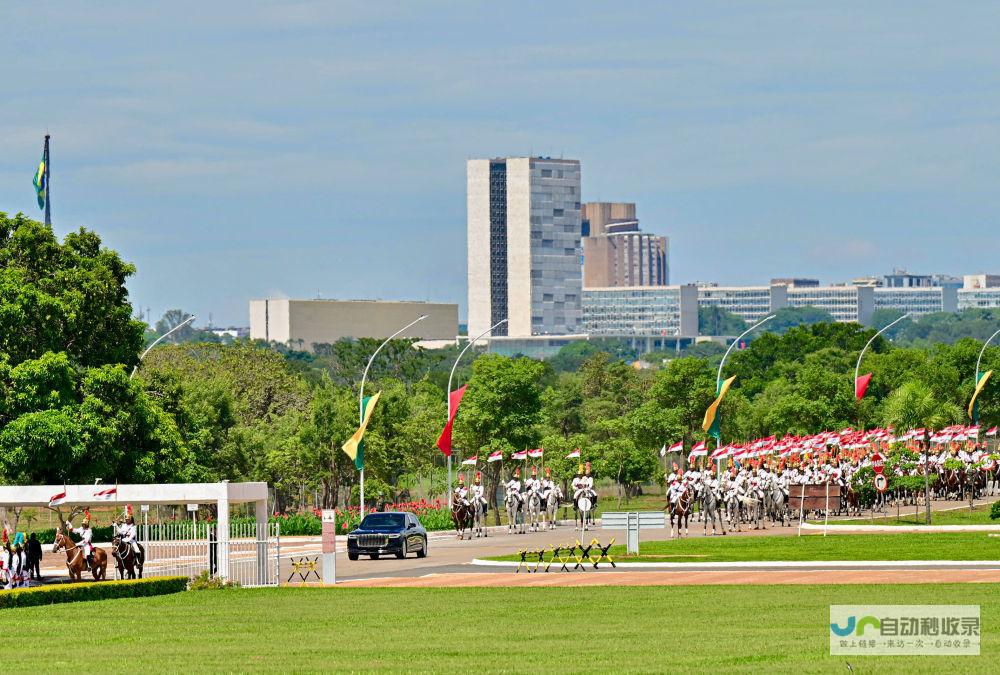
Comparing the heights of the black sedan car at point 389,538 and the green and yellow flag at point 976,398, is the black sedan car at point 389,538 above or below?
below

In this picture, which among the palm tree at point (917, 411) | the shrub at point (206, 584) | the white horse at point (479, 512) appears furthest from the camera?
the palm tree at point (917, 411)

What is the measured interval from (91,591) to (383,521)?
15.6 m

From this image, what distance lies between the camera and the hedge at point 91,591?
1436 inches

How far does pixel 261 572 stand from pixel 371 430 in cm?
4361

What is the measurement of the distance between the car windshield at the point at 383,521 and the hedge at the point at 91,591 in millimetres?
12517

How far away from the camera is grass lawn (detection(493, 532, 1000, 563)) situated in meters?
44.7

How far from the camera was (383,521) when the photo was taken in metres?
52.8

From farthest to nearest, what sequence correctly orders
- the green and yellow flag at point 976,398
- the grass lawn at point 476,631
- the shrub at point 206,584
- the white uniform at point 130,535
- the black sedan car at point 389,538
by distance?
1. the green and yellow flag at point 976,398
2. the black sedan car at point 389,538
3. the white uniform at point 130,535
4. the shrub at point 206,584
5. the grass lawn at point 476,631

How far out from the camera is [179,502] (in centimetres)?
4406

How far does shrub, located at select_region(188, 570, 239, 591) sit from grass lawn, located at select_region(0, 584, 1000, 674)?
2.39 m

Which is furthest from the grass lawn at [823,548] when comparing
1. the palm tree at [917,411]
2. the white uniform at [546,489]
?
the palm tree at [917,411]

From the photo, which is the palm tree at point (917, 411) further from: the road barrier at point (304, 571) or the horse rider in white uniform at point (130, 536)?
the horse rider in white uniform at point (130, 536)
